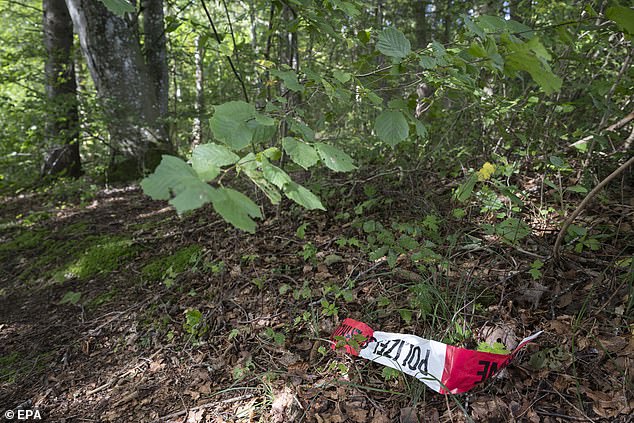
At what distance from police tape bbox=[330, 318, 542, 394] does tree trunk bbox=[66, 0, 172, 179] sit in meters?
4.68

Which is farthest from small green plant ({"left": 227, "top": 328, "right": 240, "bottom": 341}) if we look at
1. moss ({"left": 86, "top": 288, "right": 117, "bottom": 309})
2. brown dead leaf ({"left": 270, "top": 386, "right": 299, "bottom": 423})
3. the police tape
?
moss ({"left": 86, "top": 288, "right": 117, "bottom": 309})

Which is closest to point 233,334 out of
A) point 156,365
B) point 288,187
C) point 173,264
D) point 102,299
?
point 156,365

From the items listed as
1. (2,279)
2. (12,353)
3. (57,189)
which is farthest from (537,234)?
(57,189)

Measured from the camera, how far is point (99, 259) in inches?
136

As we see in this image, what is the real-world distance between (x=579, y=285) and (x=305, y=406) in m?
1.65

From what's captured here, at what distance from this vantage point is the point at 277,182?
98cm

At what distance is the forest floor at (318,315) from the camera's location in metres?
1.62

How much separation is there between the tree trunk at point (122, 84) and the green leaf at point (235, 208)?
5.01m

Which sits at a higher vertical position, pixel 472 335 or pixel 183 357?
pixel 472 335

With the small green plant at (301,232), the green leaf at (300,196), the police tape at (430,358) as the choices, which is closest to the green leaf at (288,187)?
the green leaf at (300,196)

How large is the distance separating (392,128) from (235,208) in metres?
0.89

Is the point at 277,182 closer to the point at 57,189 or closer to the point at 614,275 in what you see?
the point at 614,275

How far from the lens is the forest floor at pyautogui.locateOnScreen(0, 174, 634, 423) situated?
1.62 metres

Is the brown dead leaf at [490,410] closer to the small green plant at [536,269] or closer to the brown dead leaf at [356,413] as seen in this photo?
the brown dead leaf at [356,413]
